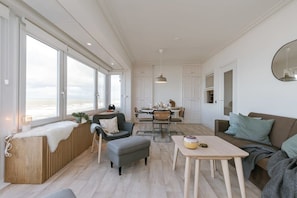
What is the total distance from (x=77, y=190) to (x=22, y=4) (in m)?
2.53

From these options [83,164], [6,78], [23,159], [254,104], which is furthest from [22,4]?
[254,104]

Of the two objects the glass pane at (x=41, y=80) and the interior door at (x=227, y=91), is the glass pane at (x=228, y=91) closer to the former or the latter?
the interior door at (x=227, y=91)

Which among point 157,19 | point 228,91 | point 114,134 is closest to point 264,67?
point 228,91

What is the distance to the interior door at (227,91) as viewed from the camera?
410 centimetres

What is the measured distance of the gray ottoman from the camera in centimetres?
229

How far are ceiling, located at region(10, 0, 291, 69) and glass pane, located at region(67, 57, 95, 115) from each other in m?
0.71

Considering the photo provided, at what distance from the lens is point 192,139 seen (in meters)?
1.90

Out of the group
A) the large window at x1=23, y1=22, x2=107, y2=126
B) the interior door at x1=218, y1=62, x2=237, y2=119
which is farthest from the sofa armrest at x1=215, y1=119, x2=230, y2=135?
the large window at x1=23, y1=22, x2=107, y2=126

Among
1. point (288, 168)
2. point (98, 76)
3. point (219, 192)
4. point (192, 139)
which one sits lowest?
point (219, 192)

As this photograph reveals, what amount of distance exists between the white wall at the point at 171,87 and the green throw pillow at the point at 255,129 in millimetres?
4208

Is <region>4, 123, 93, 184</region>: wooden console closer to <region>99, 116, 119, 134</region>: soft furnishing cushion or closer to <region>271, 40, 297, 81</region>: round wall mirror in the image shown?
<region>99, 116, 119, 134</region>: soft furnishing cushion

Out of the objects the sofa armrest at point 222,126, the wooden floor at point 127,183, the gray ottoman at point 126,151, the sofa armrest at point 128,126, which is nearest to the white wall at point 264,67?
the sofa armrest at point 222,126

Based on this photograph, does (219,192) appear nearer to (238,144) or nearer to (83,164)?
(238,144)

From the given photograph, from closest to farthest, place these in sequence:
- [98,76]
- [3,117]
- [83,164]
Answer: [3,117] < [83,164] < [98,76]
